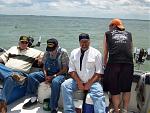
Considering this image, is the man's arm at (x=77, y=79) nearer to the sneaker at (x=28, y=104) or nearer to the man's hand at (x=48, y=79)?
the man's hand at (x=48, y=79)

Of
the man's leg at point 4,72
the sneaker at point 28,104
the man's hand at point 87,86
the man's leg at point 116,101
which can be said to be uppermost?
the man's leg at point 4,72

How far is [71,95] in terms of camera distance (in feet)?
12.6

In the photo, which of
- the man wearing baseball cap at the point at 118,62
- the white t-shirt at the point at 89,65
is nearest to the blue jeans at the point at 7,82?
the white t-shirt at the point at 89,65

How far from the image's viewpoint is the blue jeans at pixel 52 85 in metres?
4.03

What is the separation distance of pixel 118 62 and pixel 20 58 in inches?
65.6

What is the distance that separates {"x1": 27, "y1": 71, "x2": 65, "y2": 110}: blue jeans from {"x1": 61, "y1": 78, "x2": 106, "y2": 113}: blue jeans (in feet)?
0.53

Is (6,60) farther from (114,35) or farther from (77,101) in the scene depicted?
(114,35)

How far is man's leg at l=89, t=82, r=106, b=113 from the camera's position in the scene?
3664 mm

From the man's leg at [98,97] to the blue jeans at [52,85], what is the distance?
50 cm

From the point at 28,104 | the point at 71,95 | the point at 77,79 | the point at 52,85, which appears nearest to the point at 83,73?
the point at 77,79

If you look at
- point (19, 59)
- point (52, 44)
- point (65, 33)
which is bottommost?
point (65, 33)

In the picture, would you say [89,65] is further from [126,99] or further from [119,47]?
[126,99]

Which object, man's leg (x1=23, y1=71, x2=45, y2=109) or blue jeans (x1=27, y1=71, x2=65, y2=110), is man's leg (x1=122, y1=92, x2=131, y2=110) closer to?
blue jeans (x1=27, y1=71, x2=65, y2=110)

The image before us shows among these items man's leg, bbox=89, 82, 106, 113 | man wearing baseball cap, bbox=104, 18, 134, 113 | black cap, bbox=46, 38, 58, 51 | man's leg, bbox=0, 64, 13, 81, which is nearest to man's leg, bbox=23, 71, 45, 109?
man's leg, bbox=0, 64, 13, 81
